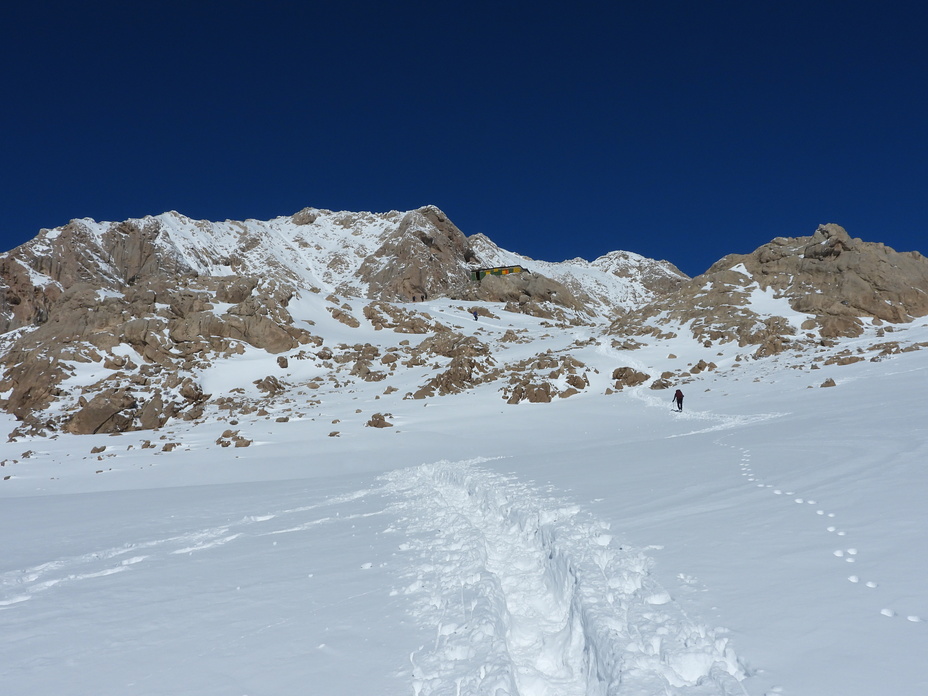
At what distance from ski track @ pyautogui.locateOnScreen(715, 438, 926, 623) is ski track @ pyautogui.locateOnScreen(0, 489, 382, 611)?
670cm

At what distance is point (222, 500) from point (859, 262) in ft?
144

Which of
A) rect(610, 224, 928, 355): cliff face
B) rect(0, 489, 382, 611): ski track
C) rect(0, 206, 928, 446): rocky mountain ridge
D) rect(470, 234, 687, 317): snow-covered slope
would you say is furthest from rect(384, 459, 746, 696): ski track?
rect(470, 234, 687, 317): snow-covered slope

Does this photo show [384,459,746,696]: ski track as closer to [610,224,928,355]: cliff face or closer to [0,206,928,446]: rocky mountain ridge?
[0,206,928,446]: rocky mountain ridge

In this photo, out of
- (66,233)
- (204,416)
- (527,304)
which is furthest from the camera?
(66,233)

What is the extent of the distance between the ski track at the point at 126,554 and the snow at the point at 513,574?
51 mm

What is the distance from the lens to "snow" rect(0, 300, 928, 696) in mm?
4004

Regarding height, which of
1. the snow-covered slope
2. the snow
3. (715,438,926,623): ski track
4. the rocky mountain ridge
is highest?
the snow-covered slope

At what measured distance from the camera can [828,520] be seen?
18.5 ft

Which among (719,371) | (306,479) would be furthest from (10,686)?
(719,371)

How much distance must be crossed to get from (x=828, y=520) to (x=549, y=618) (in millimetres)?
3250

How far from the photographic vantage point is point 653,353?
3391cm

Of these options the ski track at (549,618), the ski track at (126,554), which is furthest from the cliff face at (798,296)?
the ski track at (126,554)

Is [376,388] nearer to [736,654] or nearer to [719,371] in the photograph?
[719,371]

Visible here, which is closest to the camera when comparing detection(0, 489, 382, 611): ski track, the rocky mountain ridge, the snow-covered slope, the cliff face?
detection(0, 489, 382, 611): ski track
